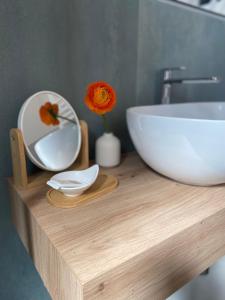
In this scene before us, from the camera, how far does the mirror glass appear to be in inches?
37.2

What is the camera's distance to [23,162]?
57cm

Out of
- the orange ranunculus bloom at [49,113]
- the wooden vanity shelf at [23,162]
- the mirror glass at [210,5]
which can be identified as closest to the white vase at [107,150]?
the wooden vanity shelf at [23,162]

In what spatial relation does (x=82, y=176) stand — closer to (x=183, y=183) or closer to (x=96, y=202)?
(x=96, y=202)

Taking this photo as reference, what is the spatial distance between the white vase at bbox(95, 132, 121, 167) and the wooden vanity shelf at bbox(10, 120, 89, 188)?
47mm

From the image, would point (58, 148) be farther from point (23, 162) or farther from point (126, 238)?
point (126, 238)

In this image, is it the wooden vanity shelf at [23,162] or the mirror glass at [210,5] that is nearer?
the wooden vanity shelf at [23,162]

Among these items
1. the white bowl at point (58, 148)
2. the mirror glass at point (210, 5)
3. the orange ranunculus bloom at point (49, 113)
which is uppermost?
the mirror glass at point (210, 5)

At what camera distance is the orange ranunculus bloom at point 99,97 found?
0.59 m

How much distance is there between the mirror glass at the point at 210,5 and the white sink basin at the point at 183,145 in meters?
0.66

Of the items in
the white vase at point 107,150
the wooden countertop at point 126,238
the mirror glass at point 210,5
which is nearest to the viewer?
the wooden countertop at point 126,238

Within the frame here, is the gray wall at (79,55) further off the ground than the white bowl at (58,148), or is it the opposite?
the gray wall at (79,55)

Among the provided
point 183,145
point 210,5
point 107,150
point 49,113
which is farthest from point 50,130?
point 210,5

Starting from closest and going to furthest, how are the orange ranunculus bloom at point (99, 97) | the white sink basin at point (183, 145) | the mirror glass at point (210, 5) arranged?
the white sink basin at point (183, 145), the orange ranunculus bloom at point (99, 97), the mirror glass at point (210, 5)

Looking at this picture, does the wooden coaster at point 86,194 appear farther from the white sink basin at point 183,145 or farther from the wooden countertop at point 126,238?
the white sink basin at point 183,145
